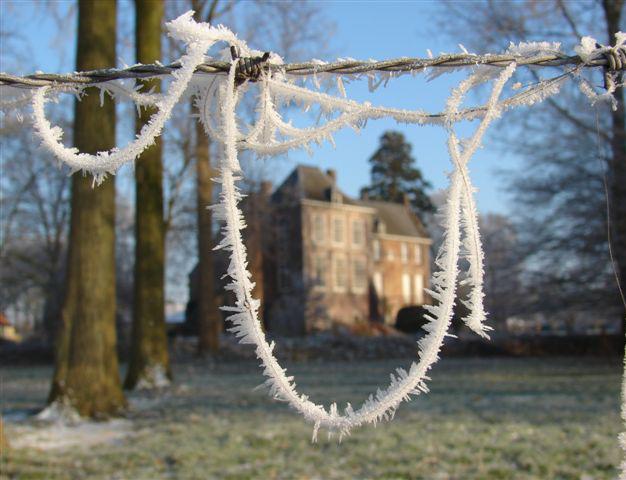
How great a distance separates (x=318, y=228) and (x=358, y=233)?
3.07m

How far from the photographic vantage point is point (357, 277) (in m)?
40.1

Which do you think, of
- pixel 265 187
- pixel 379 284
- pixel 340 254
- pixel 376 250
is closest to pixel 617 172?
pixel 265 187

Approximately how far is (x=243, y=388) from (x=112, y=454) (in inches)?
227

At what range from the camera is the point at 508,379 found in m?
12.1

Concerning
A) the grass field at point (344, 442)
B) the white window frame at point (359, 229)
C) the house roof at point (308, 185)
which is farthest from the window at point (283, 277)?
the grass field at point (344, 442)

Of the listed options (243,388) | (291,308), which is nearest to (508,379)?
(243,388)

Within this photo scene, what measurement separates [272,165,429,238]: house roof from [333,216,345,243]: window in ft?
4.00

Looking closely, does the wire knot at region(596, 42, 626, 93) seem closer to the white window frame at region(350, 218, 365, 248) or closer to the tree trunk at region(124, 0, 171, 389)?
the tree trunk at region(124, 0, 171, 389)

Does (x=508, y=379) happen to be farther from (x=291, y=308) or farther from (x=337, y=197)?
(x=337, y=197)

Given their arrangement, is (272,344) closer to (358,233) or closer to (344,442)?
(344,442)

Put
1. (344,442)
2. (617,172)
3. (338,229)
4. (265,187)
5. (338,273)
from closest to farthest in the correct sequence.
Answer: (344,442) → (617,172) → (265,187) → (338,273) → (338,229)

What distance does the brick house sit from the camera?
3453 cm

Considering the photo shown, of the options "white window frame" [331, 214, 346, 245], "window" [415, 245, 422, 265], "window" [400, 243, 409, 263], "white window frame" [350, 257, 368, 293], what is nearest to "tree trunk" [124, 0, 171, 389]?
"white window frame" [331, 214, 346, 245]

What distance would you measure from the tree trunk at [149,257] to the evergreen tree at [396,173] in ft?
41.7
